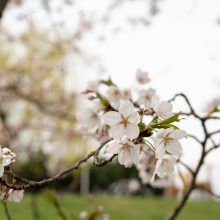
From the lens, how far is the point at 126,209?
12000 mm

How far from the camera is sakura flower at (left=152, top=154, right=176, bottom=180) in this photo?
1517 mm

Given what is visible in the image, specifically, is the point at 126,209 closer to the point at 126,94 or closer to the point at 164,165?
the point at 126,94

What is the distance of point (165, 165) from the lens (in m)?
1.53

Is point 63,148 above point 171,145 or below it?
below

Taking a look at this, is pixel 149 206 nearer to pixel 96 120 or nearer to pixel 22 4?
pixel 22 4

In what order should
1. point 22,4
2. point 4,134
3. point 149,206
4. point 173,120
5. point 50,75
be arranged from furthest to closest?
point 50,75
point 149,206
point 4,134
point 22,4
point 173,120

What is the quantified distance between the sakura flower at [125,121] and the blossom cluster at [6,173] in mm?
284

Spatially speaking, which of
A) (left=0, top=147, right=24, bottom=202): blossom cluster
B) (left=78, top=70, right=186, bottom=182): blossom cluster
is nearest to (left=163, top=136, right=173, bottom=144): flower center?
(left=78, top=70, right=186, bottom=182): blossom cluster

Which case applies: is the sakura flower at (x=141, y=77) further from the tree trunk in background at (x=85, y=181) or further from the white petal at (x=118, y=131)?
the tree trunk in background at (x=85, y=181)

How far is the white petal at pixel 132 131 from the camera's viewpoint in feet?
4.42

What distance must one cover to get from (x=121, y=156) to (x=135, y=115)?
0.13 m

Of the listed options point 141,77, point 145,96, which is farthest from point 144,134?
point 141,77

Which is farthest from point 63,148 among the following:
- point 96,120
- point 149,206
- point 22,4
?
point 96,120

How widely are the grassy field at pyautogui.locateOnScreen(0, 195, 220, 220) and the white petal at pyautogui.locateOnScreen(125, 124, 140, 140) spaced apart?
7.91 meters
